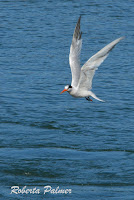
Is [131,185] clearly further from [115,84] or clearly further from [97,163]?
[115,84]

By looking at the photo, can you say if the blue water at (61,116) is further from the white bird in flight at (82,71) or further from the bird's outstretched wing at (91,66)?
the bird's outstretched wing at (91,66)

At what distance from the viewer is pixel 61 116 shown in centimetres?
1580

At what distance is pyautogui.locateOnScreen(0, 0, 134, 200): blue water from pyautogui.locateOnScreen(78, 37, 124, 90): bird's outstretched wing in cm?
165

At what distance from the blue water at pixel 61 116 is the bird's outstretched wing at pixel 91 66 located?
5.40ft

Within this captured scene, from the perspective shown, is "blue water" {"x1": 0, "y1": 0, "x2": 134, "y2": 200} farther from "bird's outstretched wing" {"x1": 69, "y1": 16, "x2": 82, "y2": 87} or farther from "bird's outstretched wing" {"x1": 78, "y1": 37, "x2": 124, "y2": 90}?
"bird's outstretched wing" {"x1": 69, "y1": 16, "x2": 82, "y2": 87}

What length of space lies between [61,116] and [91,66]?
12.3 feet

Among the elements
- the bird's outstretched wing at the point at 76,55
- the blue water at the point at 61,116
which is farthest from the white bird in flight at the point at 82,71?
the blue water at the point at 61,116

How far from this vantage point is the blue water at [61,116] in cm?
1201

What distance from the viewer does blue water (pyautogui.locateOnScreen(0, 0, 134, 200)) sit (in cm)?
1201

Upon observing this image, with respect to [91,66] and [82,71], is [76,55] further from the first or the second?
[91,66]

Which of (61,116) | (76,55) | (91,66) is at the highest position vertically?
(76,55)

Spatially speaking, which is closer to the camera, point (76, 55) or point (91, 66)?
point (91, 66)

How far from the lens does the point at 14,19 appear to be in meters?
28.3

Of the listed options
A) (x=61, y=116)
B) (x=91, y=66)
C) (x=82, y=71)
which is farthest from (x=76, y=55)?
(x=61, y=116)
